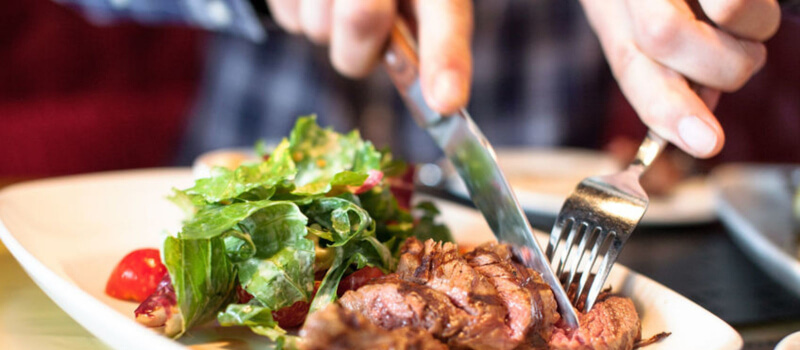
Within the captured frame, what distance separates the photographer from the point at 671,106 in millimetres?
1678

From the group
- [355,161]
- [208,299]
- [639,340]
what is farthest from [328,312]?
[355,161]

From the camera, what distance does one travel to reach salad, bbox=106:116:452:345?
4.56 feet

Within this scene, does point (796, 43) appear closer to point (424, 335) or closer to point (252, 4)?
point (252, 4)

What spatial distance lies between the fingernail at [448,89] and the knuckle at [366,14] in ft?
1.25

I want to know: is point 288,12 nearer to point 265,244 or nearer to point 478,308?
point 265,244

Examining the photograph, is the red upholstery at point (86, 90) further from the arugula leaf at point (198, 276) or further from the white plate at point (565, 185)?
the arugula leaf at point (198, 276)

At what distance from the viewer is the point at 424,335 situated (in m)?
1.21

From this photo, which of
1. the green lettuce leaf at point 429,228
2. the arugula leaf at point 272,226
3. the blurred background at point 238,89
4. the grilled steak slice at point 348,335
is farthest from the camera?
the blurred background at point 238,89

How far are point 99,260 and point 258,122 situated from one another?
11.3 feet

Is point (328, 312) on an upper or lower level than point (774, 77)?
upper

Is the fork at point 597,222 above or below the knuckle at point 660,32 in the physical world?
below

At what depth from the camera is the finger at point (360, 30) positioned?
202 centimetres

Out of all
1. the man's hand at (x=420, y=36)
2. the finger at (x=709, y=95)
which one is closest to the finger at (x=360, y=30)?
the man's hand at (x=420, y=36)

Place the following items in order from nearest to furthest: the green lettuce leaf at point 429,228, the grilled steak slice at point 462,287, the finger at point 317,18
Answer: the grilled steak slice at point 462,287 → the green lettuce leaf at point 429,228 → the finger at point 317,18
